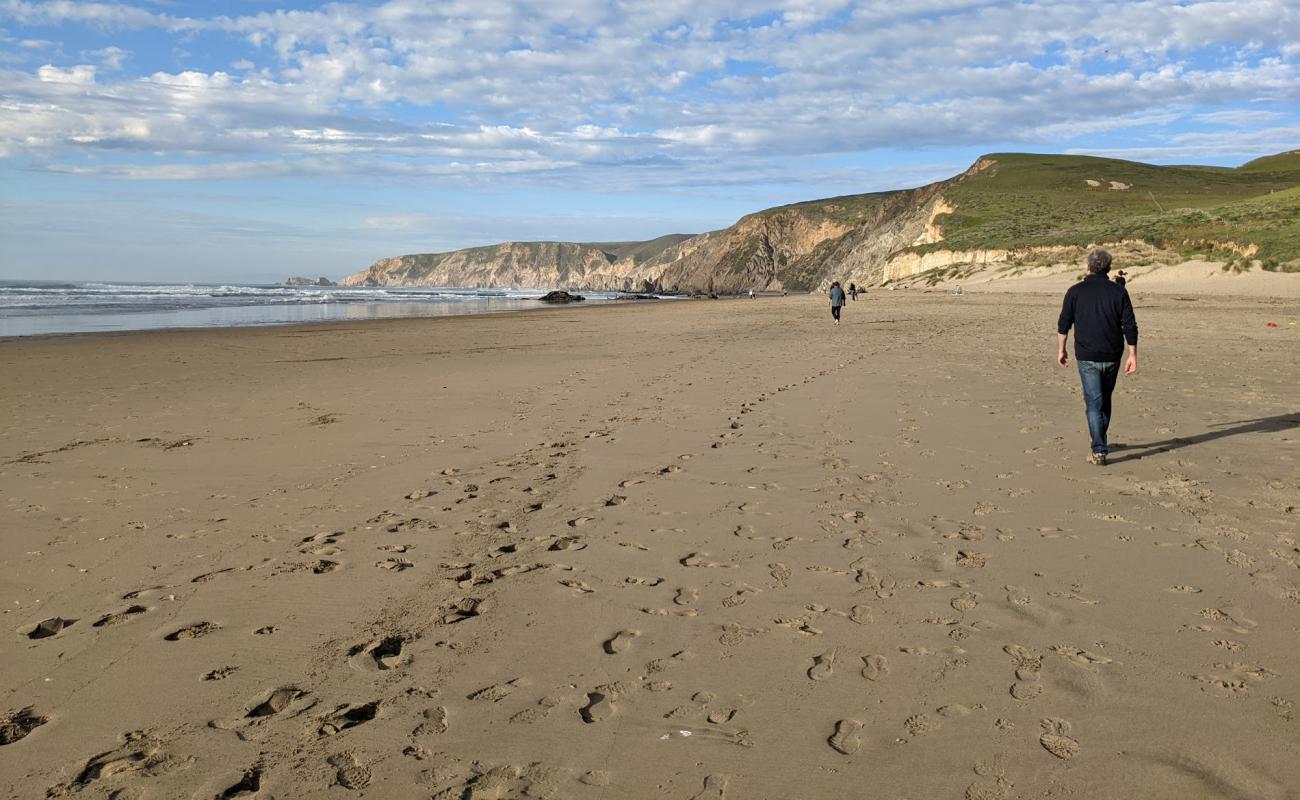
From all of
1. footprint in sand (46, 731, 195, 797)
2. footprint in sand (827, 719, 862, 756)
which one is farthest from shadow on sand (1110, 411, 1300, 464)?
footprint in sand (46, 731, 195, 797)

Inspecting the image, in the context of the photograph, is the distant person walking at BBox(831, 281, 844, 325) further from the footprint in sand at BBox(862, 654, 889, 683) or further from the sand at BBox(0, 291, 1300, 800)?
the footprint in sand at BBox(862, 654, 889, 683)

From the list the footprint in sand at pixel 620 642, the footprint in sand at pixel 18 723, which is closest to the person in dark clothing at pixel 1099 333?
the footprint in sand at pixel 620 642

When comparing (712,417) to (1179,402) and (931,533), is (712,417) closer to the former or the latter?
(931,533)

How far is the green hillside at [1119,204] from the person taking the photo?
41.6m

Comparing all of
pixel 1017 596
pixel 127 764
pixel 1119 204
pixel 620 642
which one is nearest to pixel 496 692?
pixel 620 642

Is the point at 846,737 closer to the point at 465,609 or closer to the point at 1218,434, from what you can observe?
the point at 465,609

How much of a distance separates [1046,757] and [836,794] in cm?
77

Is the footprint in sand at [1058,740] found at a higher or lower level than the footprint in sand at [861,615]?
lower

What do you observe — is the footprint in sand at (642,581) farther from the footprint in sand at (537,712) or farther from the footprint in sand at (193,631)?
the footprint in sand at (193,631)

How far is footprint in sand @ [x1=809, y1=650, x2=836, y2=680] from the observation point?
337 cm

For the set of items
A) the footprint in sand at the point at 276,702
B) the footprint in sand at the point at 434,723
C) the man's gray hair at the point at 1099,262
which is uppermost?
the man's gray hair at the point at 1099,262

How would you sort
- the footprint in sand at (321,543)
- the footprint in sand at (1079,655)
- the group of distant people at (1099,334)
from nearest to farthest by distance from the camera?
the footprint in sand at (1079,655), the footprint in sand at (321,543), the group of distant people at (1099,334)

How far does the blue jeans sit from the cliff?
3493 cm

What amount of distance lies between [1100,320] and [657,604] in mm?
5496
